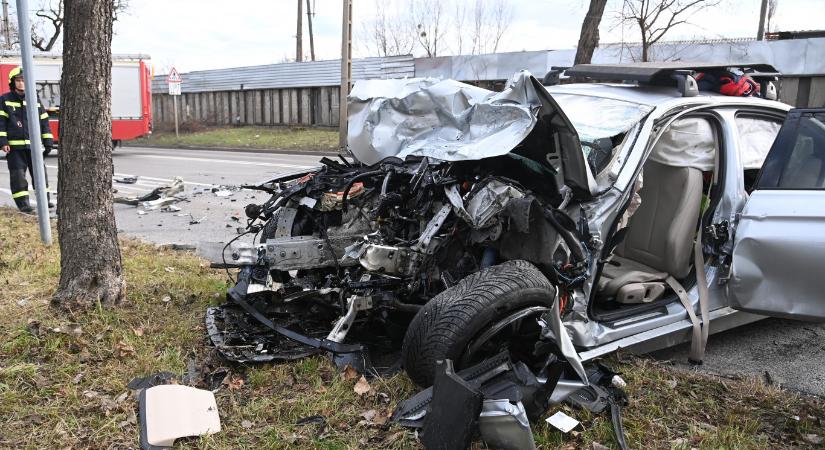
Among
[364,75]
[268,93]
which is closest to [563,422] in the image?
[364,75]

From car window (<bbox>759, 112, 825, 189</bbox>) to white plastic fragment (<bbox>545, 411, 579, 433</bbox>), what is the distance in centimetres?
173

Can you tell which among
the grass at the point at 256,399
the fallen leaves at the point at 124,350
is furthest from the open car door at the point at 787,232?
the fallen leaves at the point at 124,350

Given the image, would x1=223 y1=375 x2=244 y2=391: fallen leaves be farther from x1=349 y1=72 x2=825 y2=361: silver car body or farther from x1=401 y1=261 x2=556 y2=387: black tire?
x1=349 y1=72 x2=825 y2=361: silver car body

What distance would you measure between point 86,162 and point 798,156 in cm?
411

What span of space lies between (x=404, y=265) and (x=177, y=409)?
1280 mm

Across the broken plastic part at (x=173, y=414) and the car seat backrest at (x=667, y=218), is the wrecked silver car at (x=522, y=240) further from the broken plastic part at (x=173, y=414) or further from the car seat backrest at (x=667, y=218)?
the broken plastic part at (x=173, y=414)

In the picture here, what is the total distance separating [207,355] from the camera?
11.3 ft

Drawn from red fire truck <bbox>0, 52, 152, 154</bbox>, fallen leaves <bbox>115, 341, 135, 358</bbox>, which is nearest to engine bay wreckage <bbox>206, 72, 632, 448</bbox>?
fallen leaves <bbox>115, 341, 135, 358</bbox>

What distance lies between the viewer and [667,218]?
12.8ft

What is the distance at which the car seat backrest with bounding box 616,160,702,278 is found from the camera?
3793 mm

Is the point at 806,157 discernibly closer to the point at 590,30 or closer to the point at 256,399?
the point at 256,399

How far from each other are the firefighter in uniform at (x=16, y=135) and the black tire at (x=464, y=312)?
7201mm

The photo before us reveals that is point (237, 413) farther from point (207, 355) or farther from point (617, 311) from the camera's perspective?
point (617, 311)

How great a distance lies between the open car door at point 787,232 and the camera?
3027mm
